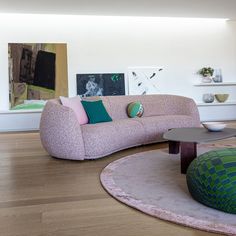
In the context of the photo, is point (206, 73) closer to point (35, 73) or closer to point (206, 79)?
point (206, 79)

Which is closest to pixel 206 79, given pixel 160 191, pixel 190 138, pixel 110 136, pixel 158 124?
pixel 158 124

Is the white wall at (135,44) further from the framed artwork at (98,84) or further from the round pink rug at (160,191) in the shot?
the round pink rug at (160,191)

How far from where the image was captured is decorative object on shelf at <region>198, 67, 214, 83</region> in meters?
7.49

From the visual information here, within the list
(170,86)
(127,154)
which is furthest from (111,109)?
(170,86)

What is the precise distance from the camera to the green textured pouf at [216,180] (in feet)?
6.68

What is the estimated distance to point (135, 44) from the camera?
7.19 m

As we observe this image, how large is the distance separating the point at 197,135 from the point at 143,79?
13.5 feet

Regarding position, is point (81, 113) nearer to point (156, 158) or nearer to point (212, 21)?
point (156, 158)

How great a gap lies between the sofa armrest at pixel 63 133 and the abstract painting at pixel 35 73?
3043 mm

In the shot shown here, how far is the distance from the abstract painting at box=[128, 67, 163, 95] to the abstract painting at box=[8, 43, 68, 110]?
1510 mm

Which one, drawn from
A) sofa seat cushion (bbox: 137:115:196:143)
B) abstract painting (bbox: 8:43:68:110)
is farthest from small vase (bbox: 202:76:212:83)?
abstract painting (bbox: 8:43:68:110)

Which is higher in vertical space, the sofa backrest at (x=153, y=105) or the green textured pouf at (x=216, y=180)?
the sofa backrest at (x=153, y=105)

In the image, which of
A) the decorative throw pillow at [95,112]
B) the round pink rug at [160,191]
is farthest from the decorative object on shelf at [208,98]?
the round pink rug at [160,191]

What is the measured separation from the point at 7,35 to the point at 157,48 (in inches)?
132
